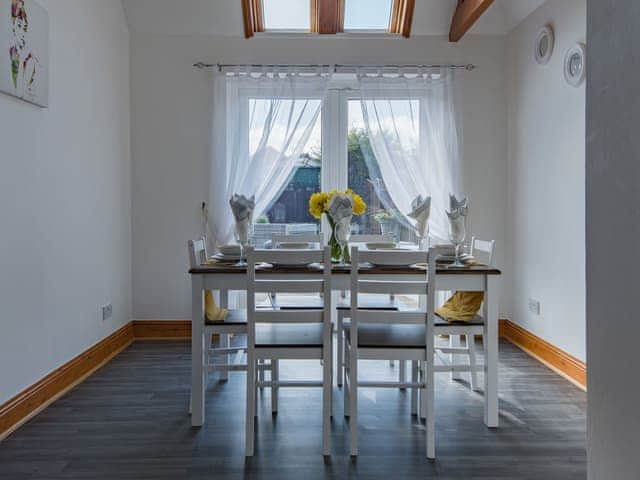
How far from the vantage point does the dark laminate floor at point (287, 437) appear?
2125 mm

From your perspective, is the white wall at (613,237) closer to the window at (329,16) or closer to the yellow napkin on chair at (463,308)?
the yellow napkin on chair at (463,308)

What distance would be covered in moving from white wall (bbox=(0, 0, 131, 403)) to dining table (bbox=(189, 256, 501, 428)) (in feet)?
2.98

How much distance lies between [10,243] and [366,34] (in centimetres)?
318

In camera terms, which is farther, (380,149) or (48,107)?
(380,149)

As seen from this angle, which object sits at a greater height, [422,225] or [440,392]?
[422,225]

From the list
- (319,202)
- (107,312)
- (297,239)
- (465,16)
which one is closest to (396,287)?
(319,202)

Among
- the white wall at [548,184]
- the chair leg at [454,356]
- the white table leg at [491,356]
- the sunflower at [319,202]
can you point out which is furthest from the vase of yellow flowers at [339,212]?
the white wall at [548,184]

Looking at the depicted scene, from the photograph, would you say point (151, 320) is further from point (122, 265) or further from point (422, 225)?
point (422, 225)

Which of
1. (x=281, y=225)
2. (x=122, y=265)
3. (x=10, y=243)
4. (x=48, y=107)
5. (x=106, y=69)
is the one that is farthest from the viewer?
(x=281, y=225)

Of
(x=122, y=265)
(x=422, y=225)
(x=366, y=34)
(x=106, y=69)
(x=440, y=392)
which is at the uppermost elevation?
(x=366, y=34)

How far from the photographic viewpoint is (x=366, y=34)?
429 centimetres

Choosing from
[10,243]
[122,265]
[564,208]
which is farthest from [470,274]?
[122,265]

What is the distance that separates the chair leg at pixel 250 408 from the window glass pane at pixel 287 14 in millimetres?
3065

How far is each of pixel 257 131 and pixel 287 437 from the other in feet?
8.68
